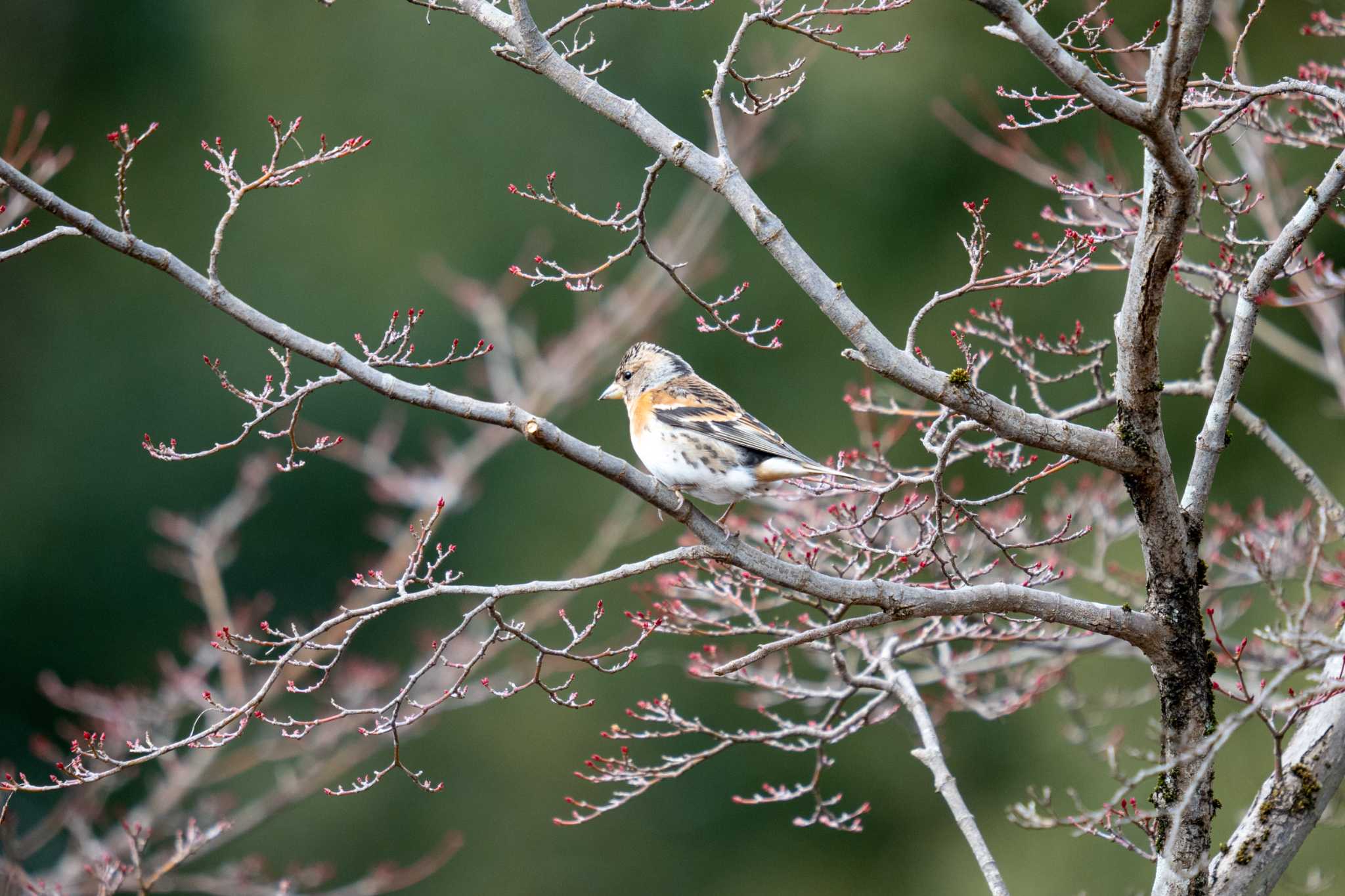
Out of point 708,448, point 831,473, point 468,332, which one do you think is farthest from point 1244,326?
point 468,332

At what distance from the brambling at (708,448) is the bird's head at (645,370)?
0.45 ft

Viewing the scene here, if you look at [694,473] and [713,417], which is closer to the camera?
[694,473]

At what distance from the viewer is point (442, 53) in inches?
417

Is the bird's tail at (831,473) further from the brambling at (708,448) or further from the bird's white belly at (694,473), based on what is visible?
the bird's white belly at (694,473)

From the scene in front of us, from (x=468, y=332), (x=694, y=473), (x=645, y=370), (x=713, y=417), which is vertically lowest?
(x=694, y=473)

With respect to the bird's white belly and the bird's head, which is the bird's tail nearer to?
the bird's white belly

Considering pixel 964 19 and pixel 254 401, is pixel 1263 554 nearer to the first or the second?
pixel 254 401

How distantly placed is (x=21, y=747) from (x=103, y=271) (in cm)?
370

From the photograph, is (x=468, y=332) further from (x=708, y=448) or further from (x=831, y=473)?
(x=831, y=473)

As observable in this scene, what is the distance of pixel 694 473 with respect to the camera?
11.8ft

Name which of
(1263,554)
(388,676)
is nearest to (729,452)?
(1263,554)

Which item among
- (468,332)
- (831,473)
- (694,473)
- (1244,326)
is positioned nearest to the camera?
(1244,326)

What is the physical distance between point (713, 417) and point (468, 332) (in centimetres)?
604

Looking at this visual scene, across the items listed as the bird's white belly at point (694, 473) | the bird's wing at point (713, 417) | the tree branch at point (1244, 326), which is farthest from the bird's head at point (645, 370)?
the tree branch at point (1244, 326)
